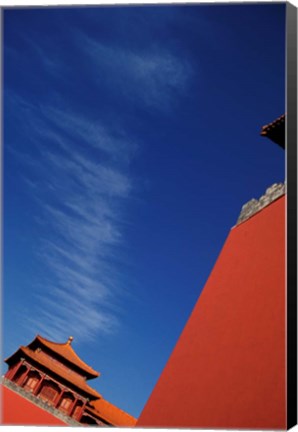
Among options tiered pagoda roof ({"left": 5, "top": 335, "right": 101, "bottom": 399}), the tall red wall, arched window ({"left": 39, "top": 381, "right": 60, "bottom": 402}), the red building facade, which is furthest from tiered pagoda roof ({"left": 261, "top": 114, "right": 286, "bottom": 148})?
arched window ({"left": 39, "top": 381, "right": 60, "bottom": 402})

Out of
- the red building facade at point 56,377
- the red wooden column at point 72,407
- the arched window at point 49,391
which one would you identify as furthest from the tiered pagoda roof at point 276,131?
the red wooden column at point 72,407

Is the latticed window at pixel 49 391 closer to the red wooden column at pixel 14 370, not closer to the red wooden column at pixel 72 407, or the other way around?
the red wooden column at pixel 72 407

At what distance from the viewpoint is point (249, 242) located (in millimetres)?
4078

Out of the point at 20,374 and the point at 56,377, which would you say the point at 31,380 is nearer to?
the point at 20,374

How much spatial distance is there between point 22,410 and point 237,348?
17.8 ft

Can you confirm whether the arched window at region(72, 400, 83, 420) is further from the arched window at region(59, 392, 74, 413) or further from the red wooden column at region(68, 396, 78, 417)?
the arched window at region(59, 392, 74, 413)

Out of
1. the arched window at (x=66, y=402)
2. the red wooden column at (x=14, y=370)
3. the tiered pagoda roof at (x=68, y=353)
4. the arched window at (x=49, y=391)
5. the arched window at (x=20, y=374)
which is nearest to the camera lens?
the arched window at (x=20, y=374)

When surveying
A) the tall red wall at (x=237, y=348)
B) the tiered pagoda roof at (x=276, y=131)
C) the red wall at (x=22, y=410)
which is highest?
the tiered pagoda roof at (x=276, y=131)

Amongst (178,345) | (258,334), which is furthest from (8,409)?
(258,334)

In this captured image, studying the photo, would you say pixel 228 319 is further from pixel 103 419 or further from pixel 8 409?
pixel 103 419

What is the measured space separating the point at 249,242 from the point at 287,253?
0.84m

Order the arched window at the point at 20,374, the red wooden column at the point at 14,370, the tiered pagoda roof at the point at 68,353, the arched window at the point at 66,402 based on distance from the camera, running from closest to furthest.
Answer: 1. the arched window at the point at 20,374
2. the red wooden column at the point at 14,370
3. the arched window at the point at 66,402
4. the tiered pagoda roof at the point at 68,353

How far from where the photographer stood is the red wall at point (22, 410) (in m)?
6.74

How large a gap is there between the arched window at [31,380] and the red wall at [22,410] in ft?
7.87
